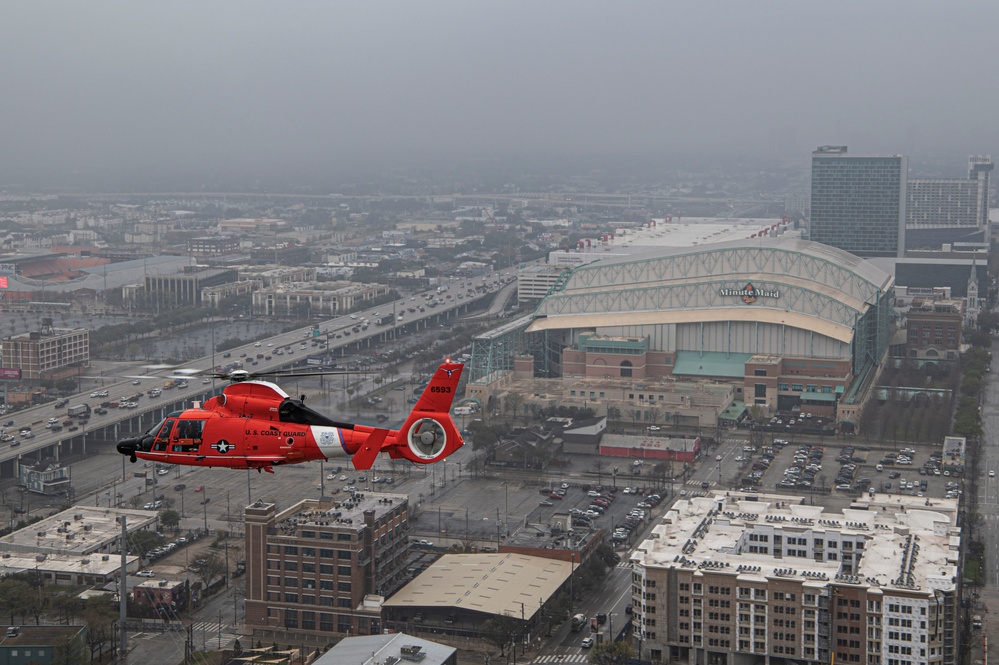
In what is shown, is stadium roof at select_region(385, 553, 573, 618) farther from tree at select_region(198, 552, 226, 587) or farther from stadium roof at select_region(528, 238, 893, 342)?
stadium roof at select_region(528, 238, 893, 342)

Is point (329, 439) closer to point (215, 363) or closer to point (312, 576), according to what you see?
point (312, 576)

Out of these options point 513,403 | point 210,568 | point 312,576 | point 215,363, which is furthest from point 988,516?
point 215,363

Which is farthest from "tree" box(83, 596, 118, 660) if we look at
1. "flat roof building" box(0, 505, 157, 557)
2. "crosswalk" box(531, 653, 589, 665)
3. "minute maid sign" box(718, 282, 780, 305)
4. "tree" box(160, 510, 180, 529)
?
"minute maid sign" box(718, 282, 780, 305)

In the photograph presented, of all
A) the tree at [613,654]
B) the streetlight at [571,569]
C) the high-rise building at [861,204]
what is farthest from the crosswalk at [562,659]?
the high-rise building at [861,204]

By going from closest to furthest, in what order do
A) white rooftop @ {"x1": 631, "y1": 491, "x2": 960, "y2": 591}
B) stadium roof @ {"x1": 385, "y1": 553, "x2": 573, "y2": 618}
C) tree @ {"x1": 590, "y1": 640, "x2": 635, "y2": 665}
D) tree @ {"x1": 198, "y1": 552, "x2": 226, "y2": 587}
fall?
tree @ {"x1": 590, "y1": 640, "x2": 635, "y2": 665}, white rooftop @ {"x1": 631, "y1": 491, "x2": 960, "y2": 591}, stadium roof @ {"x1": 385, "y1": 553, "x2": 573, "y2": 618}, tree @ {"x1": 198, "y1": 552, "x2": 226, "y2": 587}

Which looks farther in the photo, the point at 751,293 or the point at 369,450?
the point at 751,293

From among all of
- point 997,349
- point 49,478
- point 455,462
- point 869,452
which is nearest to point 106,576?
point 49,478
